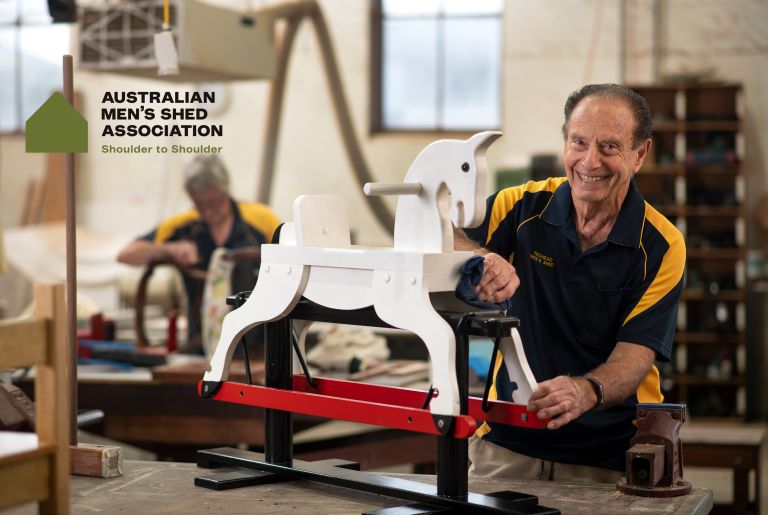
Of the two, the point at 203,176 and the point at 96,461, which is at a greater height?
the point at 203,176

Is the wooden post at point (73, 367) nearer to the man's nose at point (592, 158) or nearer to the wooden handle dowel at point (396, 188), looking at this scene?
the wooden handle dowel at point (396, 188)

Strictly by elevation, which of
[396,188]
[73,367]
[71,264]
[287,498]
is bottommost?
[287,498]

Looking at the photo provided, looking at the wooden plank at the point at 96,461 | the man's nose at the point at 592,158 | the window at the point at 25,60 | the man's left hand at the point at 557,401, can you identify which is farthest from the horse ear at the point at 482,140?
the window at the point at 25,60

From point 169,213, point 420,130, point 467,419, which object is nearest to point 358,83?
point 420,130

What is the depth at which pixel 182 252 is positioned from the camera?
5074 mm

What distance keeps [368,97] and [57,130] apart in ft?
21.8

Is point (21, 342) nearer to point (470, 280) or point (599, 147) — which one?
point (470, 280)

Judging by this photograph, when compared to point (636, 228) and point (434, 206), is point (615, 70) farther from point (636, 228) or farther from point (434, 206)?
point (434, 206)

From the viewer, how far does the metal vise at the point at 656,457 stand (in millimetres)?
1981

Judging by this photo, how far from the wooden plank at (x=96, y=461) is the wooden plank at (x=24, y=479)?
1.85ft

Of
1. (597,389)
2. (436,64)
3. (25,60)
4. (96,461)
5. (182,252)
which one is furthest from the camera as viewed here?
(25,60)

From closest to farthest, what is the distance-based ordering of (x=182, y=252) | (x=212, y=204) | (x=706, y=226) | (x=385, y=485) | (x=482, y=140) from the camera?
(x=482, y=140) < (x=385, y=485) < (x=182, y=252) < (x=212, y=204) < (x=706, y=226)

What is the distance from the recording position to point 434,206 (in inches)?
72.6

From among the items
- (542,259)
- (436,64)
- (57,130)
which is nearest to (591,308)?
(542,259)
